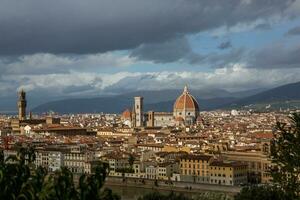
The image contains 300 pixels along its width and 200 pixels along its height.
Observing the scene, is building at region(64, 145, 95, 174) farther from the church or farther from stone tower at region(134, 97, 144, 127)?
stone tower at region(134, 97, 144, 127)

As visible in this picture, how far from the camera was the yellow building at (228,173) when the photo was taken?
1625 inches

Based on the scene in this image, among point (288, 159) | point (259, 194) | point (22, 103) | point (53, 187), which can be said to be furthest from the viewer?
point (22, 103)

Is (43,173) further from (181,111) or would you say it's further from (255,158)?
(181,111)

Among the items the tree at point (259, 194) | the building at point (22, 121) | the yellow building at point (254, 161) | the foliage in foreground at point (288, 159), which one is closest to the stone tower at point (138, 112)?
the building at point (22, 121)

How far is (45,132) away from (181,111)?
2986cm

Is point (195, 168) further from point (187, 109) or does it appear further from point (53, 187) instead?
point (187, 109)

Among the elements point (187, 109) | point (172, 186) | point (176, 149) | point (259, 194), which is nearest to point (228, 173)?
point (172, 186)

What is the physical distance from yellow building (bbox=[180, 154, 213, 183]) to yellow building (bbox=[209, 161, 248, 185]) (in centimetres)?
55

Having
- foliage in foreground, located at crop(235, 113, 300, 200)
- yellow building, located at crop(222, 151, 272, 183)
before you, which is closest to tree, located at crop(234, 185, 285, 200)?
foliage in foreground, located at crop(235, 113, 300, 200)

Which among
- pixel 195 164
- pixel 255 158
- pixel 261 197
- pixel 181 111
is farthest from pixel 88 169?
pixel 181 111

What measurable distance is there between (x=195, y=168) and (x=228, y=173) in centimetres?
318

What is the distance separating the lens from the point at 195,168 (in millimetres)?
44156

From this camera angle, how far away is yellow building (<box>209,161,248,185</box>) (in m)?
41.3

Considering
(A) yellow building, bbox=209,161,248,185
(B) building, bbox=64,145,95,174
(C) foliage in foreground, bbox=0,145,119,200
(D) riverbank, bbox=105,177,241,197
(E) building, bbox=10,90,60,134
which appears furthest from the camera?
(E) building, bbox=10,90,60,134
